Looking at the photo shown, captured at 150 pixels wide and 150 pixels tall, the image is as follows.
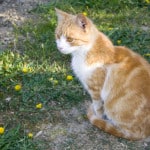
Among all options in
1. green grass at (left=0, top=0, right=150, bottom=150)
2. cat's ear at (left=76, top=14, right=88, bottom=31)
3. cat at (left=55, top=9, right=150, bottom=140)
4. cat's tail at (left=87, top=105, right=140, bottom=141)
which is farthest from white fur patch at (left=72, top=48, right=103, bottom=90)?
green grass at (left=0, top=0, right=150, bottom=150)

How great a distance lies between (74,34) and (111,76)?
0.50 meters

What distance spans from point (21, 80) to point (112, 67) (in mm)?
1188

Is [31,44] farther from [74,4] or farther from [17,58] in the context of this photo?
[74,4]

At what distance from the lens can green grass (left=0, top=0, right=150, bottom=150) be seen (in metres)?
3.75

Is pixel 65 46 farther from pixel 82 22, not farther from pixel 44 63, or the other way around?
pixel 44 63

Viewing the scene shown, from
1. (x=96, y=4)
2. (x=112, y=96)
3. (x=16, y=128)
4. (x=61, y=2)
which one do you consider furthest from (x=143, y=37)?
(x=16, y=128)

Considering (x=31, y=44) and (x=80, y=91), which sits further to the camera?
(x=31, y=44)

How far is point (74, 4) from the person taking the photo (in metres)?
5.52

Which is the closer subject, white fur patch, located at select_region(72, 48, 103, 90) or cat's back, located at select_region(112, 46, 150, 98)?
cat's back, located at select_region(112, 46, 150, 98)

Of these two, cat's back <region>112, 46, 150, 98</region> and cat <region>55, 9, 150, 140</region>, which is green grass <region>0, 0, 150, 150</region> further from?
cat's back <region>112, 46, 150, 98</region>

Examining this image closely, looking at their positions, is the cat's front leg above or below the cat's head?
below

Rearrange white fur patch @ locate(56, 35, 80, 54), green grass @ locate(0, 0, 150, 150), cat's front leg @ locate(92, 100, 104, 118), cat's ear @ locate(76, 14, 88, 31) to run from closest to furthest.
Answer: cat's ear @ locate(76, 14, 88, 31)
white fur patch @ locate(56, 35, 80, 54)
cat's front leg @ locate(92, 100, 104, 118)
green grass @ locate(0, 0, 150, 150)

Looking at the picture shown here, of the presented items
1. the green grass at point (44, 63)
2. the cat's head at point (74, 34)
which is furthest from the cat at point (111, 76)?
the green grass at point (44, 63)

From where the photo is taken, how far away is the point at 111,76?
3480 millimetres
